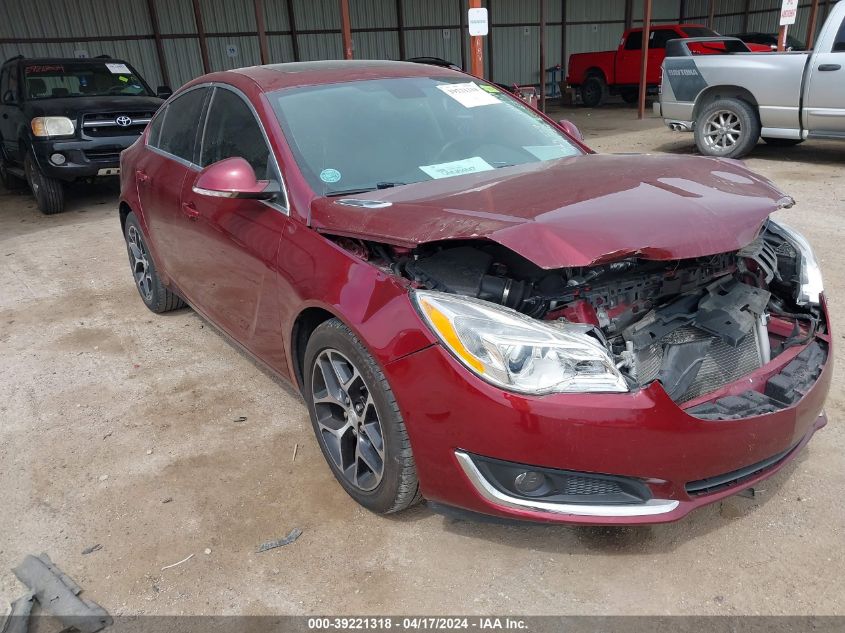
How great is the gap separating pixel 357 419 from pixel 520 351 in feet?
2.54

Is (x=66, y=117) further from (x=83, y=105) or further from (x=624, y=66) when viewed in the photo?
(x=624, y=66)

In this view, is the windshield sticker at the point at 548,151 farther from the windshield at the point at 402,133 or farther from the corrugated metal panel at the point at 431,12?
the corrugated metal panel at the point at 431,12

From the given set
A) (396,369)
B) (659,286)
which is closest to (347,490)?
(396,369)

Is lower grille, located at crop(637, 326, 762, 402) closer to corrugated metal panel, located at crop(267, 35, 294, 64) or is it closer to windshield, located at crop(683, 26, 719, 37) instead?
windshield, located at crop(683, 26, 719, 37)

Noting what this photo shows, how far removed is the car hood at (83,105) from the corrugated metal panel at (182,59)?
321 inches

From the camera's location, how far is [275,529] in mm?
2498

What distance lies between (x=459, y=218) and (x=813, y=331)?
4.71 feet

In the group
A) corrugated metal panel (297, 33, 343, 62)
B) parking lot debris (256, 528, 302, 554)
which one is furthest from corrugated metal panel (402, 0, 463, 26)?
parking lot debris (256, 528, 302, 554)

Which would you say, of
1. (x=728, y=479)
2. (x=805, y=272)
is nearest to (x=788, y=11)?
(x=805, y=272)

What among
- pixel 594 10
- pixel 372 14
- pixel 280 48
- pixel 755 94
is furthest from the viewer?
pixel 594 10

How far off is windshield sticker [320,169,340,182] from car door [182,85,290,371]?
7.4 inches

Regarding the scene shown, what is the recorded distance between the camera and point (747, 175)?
269cm

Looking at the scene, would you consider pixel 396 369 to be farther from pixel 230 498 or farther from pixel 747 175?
pixel 747 175

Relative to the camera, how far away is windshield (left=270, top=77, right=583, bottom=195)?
278 centimetres
